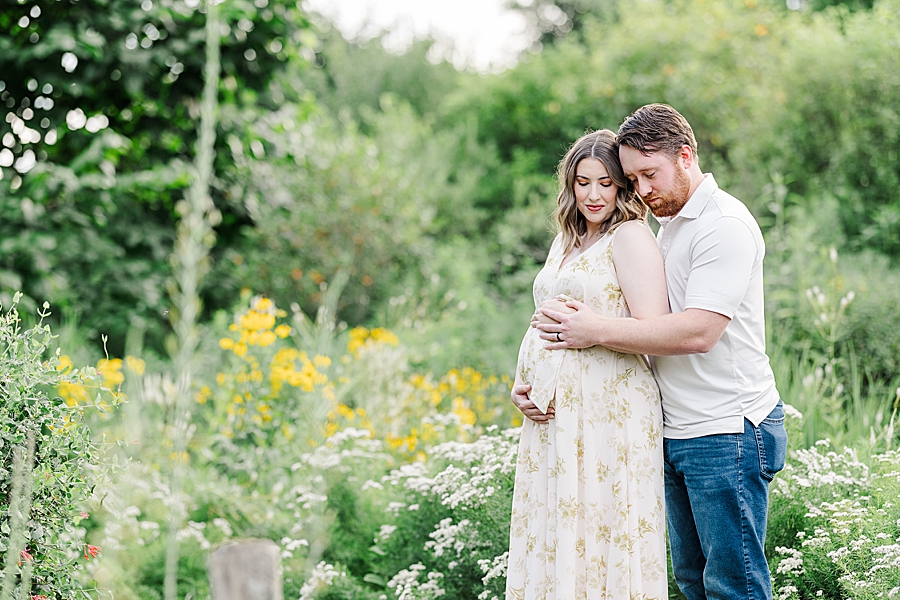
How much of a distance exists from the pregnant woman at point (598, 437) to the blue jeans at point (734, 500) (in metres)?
0.14

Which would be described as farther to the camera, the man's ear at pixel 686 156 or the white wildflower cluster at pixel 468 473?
the white wildflower cluster at pixel 468 473

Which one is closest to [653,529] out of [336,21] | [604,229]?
[604,229]

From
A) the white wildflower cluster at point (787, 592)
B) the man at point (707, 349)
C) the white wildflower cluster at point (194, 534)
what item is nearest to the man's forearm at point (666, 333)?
the man at point (707, 349)

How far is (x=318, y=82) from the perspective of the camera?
15.0m

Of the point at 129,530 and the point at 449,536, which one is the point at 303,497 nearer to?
the point at 449,536

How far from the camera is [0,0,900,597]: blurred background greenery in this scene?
5.11 metres

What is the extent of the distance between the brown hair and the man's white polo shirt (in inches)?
6.4

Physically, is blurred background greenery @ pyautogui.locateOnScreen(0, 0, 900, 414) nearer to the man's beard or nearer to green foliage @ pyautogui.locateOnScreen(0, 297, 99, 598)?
the man's beard

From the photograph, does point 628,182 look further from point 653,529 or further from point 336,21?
point 336,21

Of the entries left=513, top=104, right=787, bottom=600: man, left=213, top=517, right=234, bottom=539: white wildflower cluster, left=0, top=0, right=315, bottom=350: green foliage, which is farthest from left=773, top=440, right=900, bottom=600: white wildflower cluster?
left=0, top=0, right=315, bottom=350: green foliage

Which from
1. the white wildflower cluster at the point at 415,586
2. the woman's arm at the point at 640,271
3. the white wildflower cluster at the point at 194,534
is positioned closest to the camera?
the woman's arm at the point at 640,271

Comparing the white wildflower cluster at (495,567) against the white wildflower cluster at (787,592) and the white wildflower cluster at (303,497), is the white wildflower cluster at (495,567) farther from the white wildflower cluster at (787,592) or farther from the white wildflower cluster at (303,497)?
the white wildflower cluster at (787,592)

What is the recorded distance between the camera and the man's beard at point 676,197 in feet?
8.12

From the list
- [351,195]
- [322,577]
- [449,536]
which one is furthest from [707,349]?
[351,195]
